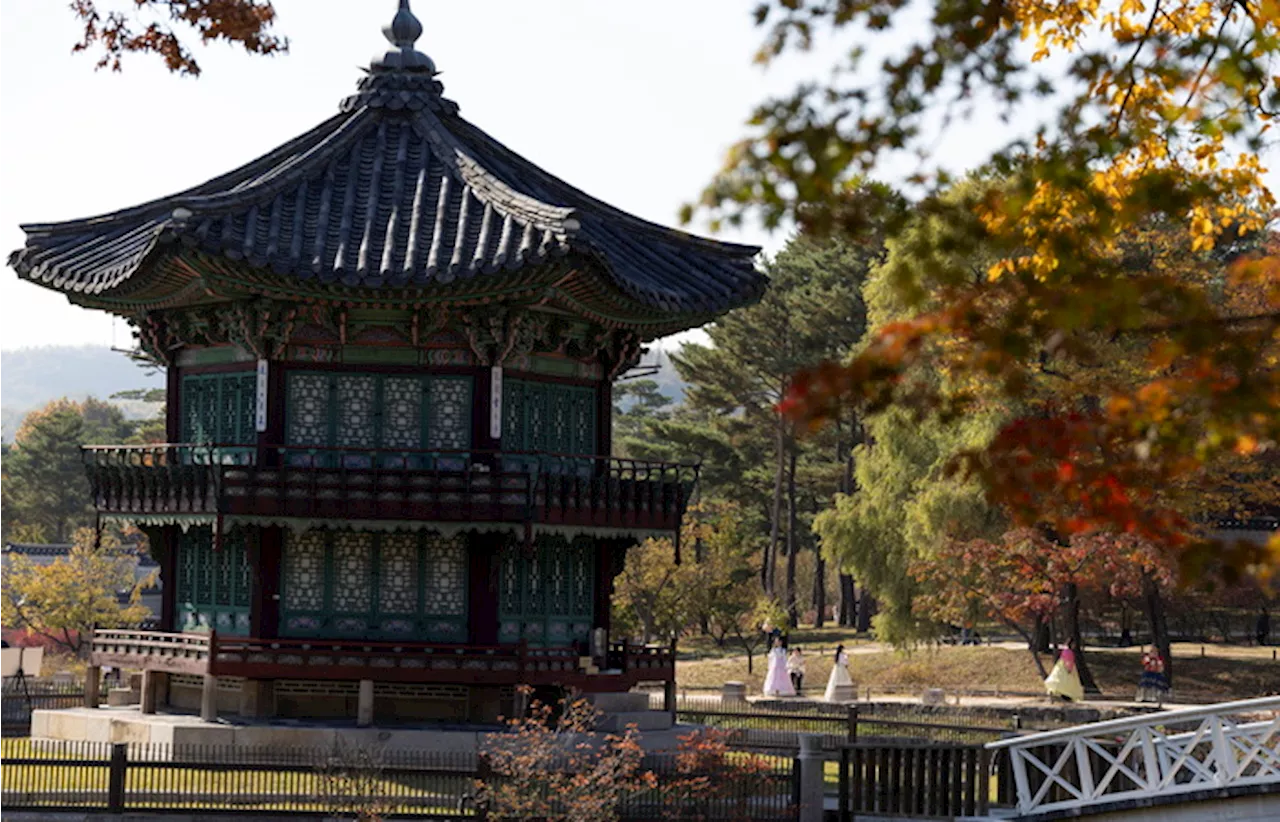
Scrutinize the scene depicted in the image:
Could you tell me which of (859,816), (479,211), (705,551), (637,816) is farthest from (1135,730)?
(705,551)

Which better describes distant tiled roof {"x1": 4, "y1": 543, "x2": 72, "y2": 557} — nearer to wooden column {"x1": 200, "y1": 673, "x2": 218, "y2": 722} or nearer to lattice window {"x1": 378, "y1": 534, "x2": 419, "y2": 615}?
lattice window {"x1": 378, "y1": 534, "x2": 419, "y2": 615}

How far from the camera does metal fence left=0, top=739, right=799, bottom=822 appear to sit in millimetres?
25688

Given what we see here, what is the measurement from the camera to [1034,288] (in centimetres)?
902

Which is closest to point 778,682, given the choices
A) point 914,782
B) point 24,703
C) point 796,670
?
point 796,670

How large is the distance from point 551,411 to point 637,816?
33.5ft

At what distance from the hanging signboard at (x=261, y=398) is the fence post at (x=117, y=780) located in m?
7.53

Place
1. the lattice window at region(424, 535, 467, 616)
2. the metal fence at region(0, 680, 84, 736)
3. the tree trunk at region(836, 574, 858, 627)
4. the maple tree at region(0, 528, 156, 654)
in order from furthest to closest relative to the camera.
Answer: the tree trunk at region(836, 574, 858, 627) < the maple tree at region(0, 528, 156, 654) < the metal fence at region(0, 680, 84, 736) < the lattice window at region(424, 535, 467, 616)

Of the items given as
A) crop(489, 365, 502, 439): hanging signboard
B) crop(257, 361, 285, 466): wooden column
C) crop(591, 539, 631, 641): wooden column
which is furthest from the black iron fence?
crop(257, 361, 285, 466): wooden column

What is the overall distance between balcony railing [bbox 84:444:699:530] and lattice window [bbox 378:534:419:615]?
154cm

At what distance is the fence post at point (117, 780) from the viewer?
25844mm

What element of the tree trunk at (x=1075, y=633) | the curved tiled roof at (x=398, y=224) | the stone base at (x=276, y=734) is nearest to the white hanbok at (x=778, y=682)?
the tree trunk at (x=1075, y=633)

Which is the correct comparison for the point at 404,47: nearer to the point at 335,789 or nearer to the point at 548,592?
the point at 548,592

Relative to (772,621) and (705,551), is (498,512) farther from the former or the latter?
(705,551)

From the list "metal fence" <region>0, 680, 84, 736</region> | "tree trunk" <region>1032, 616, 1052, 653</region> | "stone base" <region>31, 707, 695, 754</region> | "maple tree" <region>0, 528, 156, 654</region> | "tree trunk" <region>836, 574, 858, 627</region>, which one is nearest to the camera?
"stone base" <region>31, 707, 695, 754</region>
